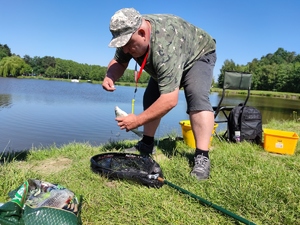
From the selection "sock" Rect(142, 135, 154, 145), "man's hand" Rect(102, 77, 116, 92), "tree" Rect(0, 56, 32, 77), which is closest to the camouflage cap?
"man's hand" Rect(102, 77, 116, 92)

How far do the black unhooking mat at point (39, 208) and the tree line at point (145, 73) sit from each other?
31.8 m

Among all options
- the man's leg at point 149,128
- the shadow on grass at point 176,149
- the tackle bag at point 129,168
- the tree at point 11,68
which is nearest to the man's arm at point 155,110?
the tackle bag at point 129,168

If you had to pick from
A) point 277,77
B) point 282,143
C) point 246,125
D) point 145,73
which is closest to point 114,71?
point 246,125

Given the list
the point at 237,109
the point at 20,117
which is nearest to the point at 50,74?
the point at 20,117

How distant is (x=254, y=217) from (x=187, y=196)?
483 mm

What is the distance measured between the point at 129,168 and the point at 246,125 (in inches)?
89.3

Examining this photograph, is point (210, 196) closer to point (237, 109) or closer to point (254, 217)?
point (254, 217)

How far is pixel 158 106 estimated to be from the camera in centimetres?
228

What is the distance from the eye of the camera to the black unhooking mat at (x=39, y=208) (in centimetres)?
146

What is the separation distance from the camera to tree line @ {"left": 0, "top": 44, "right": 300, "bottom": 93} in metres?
A: 62.5

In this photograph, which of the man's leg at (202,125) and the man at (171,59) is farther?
the man's leg at (202,125)

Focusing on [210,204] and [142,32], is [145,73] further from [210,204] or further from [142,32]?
[210,204]

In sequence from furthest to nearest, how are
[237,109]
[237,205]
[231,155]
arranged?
[237,109] < [231,155] < [237,205]

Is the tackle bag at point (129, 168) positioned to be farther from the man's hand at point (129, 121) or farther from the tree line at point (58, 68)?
the tree line at point (58, 68)
